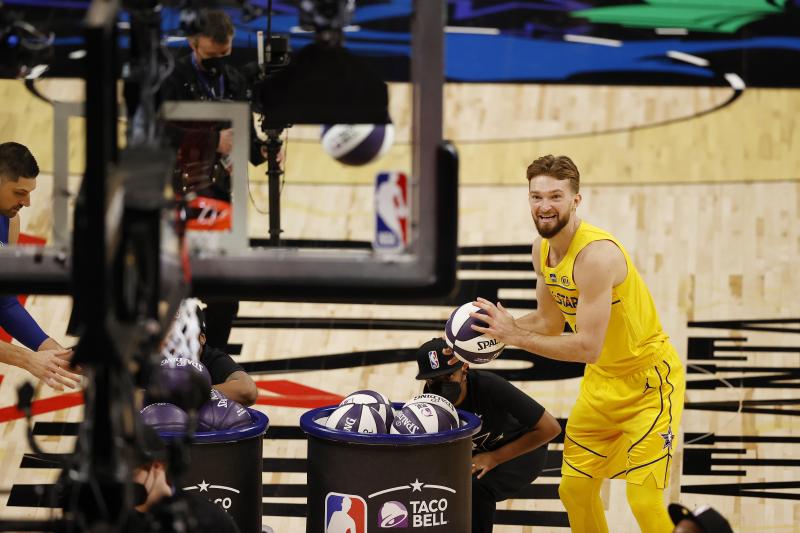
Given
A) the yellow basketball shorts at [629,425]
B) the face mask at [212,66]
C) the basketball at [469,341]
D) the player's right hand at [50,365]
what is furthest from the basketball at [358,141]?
the yellow basketball shorts at [629,425]

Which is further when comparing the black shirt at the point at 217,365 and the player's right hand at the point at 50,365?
the black shirt at the point at 217,365

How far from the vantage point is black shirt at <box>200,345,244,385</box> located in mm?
6141

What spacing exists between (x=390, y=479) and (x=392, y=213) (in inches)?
71.1

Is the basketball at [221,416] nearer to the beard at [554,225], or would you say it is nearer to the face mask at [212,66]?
the face mask at [212,66]

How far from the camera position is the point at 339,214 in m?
9.27

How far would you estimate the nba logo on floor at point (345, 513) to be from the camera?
532 cm

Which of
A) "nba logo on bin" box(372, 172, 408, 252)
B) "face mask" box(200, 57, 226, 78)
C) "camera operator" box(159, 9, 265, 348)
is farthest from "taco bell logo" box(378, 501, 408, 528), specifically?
"face mask" box(200, 57, 226, 78)

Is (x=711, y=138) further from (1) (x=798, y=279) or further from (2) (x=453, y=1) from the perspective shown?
(2) (x=453, y=1)

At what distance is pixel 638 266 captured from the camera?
870 cm

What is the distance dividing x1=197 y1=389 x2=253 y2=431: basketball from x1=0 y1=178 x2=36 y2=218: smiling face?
124 cm

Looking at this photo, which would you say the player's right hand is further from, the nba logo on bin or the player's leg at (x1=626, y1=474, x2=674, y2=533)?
the player's leg at (x1=626, y1=474, x2=674, y2=533)

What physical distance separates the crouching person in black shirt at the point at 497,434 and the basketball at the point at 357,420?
66cm

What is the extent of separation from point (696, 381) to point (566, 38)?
4158 millimetres

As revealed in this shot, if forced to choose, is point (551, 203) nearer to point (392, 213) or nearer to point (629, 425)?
point (629, 425)
